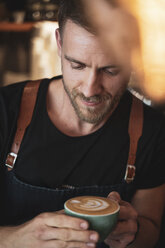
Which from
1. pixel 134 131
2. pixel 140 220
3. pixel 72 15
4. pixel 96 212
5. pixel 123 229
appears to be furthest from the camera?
pixel 134 131

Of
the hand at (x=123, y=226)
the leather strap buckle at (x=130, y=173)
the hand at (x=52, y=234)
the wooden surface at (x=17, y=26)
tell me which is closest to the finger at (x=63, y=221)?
the hand at (x=52, y=234)

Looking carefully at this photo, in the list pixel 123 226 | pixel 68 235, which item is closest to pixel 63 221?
pixel 68 235

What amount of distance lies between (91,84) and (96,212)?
A: 1.43ft

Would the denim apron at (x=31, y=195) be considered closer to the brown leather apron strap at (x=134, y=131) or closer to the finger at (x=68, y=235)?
the brown leather apron strap at (x=134, y=131)

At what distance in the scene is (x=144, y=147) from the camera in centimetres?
125

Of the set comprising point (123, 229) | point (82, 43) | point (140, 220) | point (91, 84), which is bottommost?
point (140, 220)

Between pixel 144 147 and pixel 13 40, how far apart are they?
2743 millimetres

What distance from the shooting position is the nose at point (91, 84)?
1.01 m

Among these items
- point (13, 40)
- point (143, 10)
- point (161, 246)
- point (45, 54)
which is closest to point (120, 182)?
point (161, 246)

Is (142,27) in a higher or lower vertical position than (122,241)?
higher

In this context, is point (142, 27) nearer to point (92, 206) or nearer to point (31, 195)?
point (92, 206)

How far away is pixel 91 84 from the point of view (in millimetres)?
1019

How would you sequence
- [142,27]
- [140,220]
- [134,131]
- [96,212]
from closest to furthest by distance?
1. [142,27]
2. [96,212]
3. [140,220]
4. [134,131]

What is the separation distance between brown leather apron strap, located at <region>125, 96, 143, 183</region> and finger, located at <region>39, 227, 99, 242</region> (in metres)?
0.48
